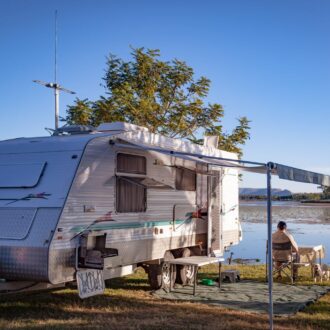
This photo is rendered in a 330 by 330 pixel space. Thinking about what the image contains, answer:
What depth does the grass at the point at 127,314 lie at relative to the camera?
6.76 meters

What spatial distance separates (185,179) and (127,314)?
302 centimetres

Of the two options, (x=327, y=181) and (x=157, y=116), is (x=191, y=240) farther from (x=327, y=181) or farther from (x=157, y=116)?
(x=157, y=116)

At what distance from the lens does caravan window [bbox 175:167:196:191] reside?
9398mm

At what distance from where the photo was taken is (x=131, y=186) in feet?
26.4

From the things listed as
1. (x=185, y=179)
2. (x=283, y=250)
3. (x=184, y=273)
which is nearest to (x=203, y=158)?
(x=185, y=179)

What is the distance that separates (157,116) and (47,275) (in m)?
9.29

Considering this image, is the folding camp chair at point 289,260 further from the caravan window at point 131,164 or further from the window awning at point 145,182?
the caravan window at point 131,164

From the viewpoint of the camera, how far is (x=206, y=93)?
15.6m

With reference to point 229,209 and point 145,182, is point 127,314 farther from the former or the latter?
point 229,209

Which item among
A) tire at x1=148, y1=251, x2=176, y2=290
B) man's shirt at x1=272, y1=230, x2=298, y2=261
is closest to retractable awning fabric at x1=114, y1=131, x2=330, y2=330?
tire at x1=148, y1=251, x2=176, y2=290

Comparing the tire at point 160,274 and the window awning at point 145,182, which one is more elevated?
the window awning at point 145,182

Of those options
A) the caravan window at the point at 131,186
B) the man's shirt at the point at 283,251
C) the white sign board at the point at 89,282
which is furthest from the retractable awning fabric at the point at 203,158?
the man's shirt at the point at 283,251

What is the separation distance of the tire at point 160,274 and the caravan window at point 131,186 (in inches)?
51.0

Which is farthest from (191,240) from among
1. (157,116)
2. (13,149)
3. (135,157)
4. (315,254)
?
(157,116)
